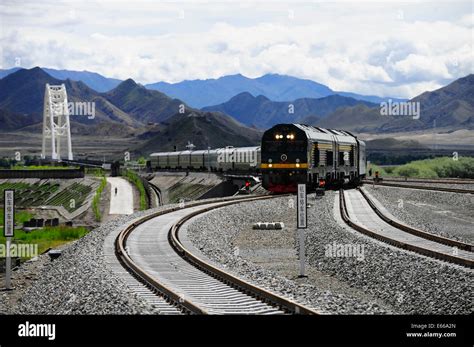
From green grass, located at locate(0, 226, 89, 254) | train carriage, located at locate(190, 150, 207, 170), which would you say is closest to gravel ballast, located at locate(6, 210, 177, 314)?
Result: green grass, located at locate(0, 226, 89, 254)

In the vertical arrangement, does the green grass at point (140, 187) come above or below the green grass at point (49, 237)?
above

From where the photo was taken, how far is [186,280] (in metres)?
19.0

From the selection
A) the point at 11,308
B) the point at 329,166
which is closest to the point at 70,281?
the point at 11,308

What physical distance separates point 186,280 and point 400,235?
11.1 metres

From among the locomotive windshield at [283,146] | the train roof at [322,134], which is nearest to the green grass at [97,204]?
the train roof at [322,134]

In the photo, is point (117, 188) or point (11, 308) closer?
point (11, 308)

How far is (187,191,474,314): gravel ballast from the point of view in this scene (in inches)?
663

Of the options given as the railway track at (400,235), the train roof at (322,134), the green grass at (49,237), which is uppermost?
the train roof at (322,134)

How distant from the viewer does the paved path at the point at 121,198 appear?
225 feet

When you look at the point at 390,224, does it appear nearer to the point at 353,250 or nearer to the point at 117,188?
the point at 353,250
